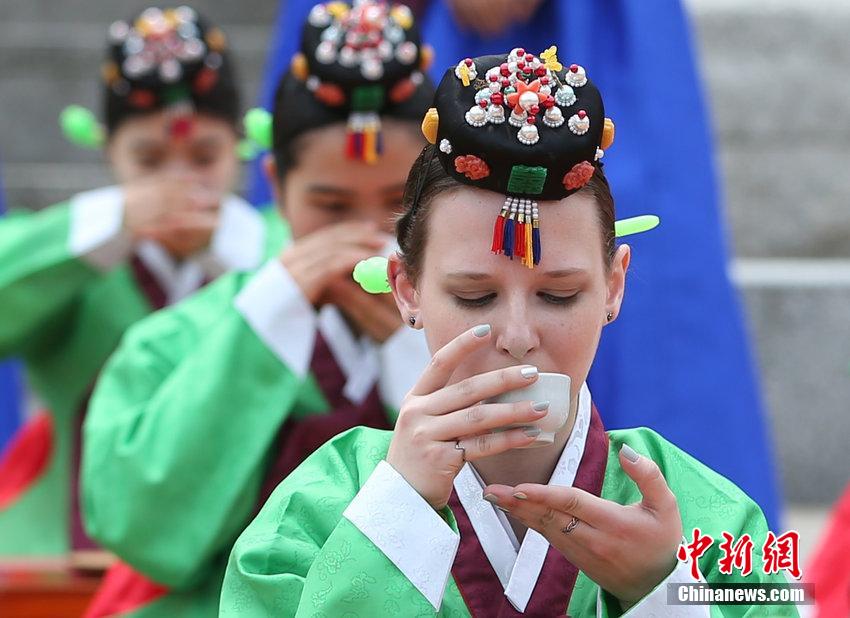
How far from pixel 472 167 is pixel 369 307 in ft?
3.36

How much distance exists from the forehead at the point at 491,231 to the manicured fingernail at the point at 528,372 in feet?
0.35

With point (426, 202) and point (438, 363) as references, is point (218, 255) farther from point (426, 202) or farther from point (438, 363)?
point (438, 363)

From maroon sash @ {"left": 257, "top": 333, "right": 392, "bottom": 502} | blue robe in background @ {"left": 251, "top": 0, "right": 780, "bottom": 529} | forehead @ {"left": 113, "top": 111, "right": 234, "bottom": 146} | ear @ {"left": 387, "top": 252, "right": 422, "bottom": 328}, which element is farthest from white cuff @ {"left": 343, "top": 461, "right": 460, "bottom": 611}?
forehead @ {"left": 113, "top": 111, "right": 234, "bottom": 146}

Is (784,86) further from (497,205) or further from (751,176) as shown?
(497,205)

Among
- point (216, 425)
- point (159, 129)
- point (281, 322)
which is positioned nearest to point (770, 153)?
point (159, 129)

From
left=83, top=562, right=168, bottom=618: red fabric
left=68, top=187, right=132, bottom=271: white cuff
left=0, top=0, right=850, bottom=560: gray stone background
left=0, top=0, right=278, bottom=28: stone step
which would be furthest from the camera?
left=0, top=0, right=278, bottom=28: stone step

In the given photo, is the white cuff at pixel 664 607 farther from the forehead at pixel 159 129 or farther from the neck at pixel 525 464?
the forehead at pixel 159 129

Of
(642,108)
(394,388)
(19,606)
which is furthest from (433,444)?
(19,606)

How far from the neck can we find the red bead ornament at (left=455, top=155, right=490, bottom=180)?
272 mm

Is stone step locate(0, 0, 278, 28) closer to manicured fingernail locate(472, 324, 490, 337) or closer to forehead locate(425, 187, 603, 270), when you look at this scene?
forehead locate(425, 187, 603, 270)

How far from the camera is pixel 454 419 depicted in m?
1.46

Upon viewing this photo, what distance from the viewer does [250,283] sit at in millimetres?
2555

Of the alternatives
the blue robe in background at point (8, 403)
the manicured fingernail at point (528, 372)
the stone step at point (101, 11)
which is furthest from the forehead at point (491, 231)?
the stone step at point (101, 11)

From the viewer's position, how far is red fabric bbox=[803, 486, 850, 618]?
100.0 inches
